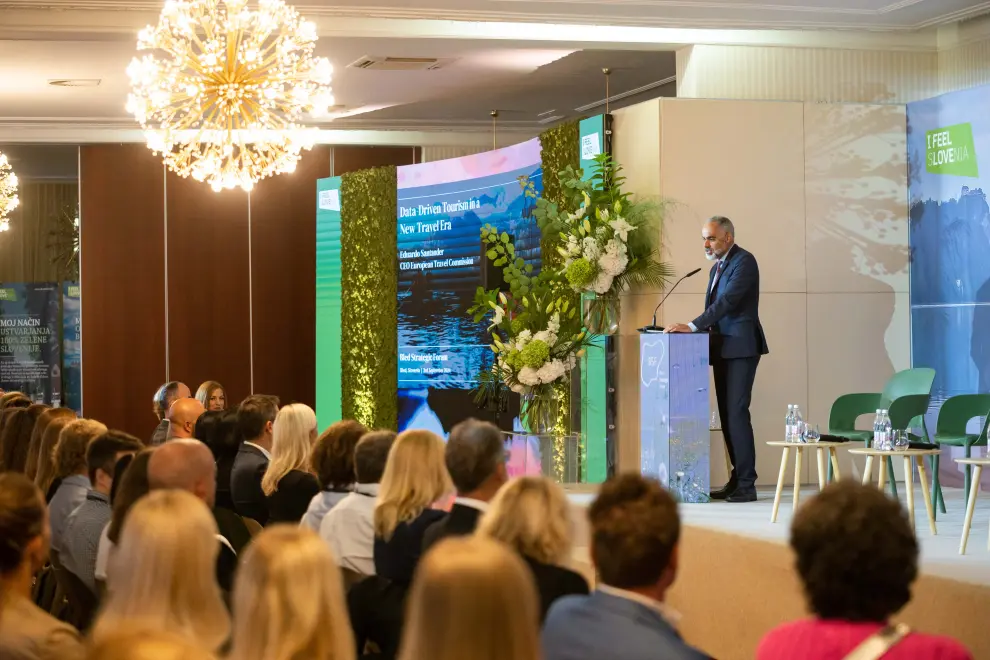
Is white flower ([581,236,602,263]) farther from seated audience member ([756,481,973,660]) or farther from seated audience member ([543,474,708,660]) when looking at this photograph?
seated audience member ([756,481,973,660])

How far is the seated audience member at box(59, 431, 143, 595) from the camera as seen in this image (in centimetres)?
378

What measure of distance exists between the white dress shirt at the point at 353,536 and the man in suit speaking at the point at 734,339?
13.5ft

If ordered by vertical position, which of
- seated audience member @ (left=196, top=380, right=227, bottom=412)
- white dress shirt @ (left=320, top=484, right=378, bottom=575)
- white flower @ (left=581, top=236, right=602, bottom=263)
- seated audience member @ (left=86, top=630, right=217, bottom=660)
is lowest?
white dress shirt @ (left=320, top=484, right=378, bottom=575)

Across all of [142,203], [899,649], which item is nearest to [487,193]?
[142,203]

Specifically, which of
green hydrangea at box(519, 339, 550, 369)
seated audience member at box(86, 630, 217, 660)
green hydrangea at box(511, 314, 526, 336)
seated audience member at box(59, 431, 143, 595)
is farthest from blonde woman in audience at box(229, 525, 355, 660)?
green hydrangea at box(511, 314, 526, 336)

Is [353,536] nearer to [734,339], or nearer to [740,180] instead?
[734,339]

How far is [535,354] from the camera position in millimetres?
8258

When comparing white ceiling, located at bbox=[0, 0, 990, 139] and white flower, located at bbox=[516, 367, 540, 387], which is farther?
white ceiling, located at bbox=[0, 0, 990, 139]

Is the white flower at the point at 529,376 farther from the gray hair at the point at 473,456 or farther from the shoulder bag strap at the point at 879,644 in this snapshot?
the shoulder bag strap at the point at 879,644

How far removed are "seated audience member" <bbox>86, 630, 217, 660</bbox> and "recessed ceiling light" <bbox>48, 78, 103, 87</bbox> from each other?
10888 mm

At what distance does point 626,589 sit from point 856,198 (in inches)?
288

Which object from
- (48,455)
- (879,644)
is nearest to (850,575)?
(879,644)

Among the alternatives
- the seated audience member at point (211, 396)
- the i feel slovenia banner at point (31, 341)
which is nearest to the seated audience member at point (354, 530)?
the seated audience member at point (211, 396)

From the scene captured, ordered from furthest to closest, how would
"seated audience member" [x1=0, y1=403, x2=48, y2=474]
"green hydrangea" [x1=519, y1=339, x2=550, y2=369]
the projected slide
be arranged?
the projected slide
"green hydrangea" [x1=519, y1=339, x2=550, y2=369]
"seated audience member" [x1=0, y1=403, x2=48, y2=474]
